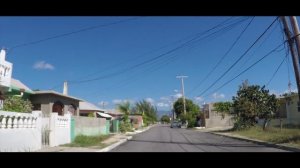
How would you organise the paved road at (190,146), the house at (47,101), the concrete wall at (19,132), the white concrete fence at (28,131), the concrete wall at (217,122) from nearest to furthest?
the concrete wall at (19,132) < the white concrete fence at (28,131) < the paved road at (190,146) < the house at (47,101) < the concrete wall at (217,122)

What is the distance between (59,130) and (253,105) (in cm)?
2276

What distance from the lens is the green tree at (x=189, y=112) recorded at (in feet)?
232

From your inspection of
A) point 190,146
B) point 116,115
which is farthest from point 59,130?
point 116,115

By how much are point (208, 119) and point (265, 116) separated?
31218 millimetres

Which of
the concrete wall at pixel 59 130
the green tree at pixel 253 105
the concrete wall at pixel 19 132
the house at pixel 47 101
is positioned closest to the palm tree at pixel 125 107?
the green tree at pixel 253 105

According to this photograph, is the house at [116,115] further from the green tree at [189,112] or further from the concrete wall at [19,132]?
the concrete wall at [19,132]

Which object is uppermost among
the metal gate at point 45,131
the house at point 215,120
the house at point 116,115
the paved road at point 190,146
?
the house at point 116,115

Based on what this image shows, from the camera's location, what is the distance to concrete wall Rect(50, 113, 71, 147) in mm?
16484

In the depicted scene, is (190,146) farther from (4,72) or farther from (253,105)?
(253,105)

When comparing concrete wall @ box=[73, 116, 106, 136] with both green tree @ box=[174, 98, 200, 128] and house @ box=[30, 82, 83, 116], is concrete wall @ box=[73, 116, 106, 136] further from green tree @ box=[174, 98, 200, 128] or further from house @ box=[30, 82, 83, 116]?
green tree @ box=[174, 98, 200, 128]

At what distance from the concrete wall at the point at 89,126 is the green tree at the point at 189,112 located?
3929 centimetres

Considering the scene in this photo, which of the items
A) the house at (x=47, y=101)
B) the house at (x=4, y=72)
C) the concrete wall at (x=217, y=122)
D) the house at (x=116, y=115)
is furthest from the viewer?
the concrete wall at (x=217, y=122)

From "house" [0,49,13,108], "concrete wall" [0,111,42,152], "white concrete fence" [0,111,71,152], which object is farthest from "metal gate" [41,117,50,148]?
"house" [0,49,13,108]
